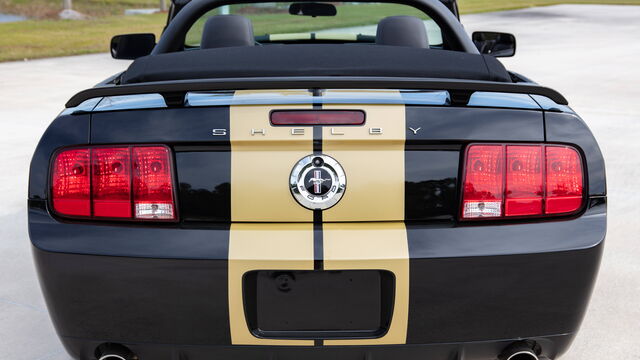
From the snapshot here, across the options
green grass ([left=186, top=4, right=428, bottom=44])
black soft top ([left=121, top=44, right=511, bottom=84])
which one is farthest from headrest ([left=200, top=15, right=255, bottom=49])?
green grass ([left=186, top=4, right=428, bottom=44])

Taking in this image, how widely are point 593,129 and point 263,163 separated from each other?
21.4 feet

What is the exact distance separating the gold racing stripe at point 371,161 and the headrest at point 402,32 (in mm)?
1403

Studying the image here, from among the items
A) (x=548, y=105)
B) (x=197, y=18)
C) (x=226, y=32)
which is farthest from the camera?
(x=197, y=18)

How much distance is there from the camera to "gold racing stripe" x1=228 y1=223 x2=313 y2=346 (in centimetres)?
219

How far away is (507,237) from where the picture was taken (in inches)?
89.8

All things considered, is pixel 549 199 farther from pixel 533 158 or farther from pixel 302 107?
pixel 302 107

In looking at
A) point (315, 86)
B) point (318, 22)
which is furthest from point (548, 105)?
point (318, 22)

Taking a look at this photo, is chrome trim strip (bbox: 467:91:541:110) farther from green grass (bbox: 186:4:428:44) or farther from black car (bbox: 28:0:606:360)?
green grass (bbox: 186:4:428:44)

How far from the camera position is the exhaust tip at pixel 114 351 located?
2.36 m

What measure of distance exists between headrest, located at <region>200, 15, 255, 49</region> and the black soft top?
0.44 m

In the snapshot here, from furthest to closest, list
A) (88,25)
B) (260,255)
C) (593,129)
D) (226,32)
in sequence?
1. (88,25)
2. (593,129)
3. (226,32)
4. (260,255)

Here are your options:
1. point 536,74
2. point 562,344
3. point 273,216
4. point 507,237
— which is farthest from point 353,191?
point 536,74

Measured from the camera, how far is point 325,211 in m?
2.25

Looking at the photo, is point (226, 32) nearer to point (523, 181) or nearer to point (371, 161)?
point (371, 161)
